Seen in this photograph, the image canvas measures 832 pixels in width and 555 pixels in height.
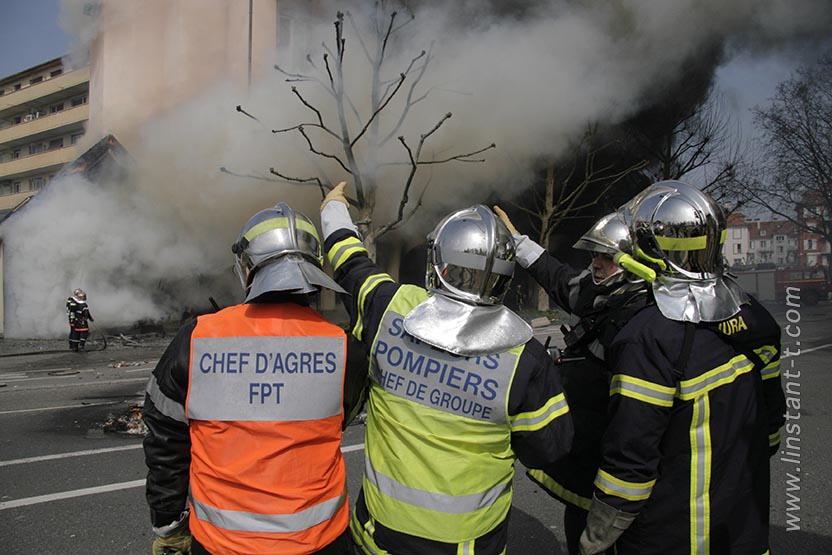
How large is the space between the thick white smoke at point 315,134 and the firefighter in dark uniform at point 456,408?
1178cm

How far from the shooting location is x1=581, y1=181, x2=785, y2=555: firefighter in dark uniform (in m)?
1.62

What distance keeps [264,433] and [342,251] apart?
68 centimetres

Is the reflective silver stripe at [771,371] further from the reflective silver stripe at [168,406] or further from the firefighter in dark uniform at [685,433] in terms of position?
the reflective silver stripe at [168,406]

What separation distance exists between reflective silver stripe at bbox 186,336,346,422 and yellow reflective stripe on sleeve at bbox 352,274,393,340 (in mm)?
211

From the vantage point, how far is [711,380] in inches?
65.0

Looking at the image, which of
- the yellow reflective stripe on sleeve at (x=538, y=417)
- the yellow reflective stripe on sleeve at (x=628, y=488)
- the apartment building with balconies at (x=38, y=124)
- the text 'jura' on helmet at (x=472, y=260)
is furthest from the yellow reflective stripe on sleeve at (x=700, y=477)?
the apartment building with balconies at (x=38, y=124)

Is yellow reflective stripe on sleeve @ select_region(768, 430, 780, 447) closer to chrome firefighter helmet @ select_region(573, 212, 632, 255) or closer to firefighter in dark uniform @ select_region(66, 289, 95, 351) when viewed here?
chrome firefighter helmet @ select_region(573, 212, 632, 255)

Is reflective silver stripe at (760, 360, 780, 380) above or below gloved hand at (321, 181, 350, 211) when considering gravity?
below

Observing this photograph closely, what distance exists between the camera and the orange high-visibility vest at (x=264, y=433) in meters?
1.53

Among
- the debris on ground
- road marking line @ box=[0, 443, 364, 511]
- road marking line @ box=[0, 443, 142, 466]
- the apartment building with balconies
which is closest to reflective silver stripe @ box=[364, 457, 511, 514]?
road marking line @ box=[0, 443, 364, 511]

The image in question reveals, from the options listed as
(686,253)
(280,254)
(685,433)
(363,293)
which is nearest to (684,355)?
(685,433)

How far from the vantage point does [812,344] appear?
414 inches

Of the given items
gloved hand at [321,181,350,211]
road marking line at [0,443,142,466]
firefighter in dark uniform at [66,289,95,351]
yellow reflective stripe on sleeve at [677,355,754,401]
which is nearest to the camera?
yellow reflective stripe on sleeve at [677,355,754,401]

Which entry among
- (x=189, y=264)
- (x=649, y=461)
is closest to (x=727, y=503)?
(x=649, y=461)
